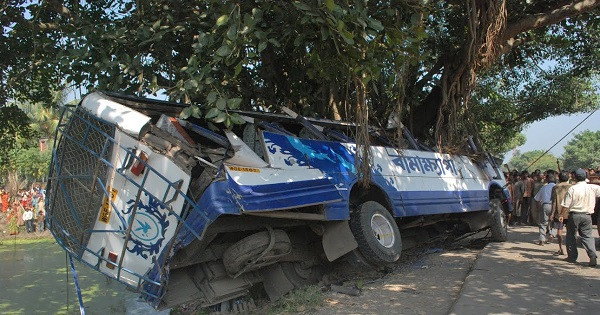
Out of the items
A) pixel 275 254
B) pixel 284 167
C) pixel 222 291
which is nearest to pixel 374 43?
pixel 284 167

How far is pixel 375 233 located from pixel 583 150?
84098 millimetres

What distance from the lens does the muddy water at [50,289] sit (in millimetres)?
8966

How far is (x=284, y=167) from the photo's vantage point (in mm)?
5609

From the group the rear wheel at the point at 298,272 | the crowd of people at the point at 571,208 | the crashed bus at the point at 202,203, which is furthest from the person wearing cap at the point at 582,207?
the rear wheel at the point at 298,272

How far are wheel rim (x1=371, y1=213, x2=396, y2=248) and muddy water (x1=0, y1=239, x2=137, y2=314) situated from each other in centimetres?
467

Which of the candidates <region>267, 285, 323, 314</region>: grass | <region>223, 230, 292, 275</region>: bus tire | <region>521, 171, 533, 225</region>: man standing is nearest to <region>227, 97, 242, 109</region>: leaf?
<region>223, 230, 292, 275</region>: bus tire

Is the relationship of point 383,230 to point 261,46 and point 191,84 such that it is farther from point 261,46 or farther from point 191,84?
point 191,84

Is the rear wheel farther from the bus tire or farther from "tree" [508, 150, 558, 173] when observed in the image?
"tree" [508, 150, 558, 173]

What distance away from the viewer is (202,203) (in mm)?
4844

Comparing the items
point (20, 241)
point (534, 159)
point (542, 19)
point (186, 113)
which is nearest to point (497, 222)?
point (542, 19)

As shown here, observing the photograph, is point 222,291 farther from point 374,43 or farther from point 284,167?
point 374,43

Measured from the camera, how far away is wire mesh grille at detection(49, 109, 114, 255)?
5096 mm

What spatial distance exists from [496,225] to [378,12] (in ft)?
18.0

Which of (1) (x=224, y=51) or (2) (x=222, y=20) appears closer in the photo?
(2) (x=222, y=20)
